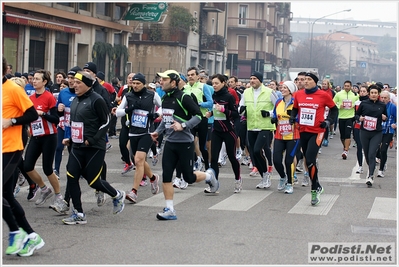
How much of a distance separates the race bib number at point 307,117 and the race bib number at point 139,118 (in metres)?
2.27

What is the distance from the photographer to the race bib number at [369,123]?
1417 centimetres

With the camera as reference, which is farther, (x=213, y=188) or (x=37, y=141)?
(x=213, y=188)

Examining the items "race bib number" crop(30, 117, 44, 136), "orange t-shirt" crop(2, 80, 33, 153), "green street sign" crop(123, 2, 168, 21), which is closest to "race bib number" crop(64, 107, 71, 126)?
"race bib number" crop(30, 117, 44, 136)

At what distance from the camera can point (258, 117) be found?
13.2 metres

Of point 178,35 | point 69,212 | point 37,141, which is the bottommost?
point 69,212

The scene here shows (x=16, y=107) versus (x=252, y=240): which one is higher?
(x=16, y=107)

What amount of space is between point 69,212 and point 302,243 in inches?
137

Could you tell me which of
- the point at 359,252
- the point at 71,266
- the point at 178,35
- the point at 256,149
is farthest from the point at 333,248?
the point at 178,35

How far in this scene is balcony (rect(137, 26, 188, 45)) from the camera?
4922cm

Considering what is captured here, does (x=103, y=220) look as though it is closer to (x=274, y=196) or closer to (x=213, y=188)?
(x=213, y=188)

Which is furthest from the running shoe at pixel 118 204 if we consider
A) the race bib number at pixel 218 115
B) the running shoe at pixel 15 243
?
the race bib number at pixel 218 115

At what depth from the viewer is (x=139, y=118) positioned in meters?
11.6

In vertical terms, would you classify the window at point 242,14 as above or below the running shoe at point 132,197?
above

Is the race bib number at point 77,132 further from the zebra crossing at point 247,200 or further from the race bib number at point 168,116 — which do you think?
the zebra crossing at point 247,200
